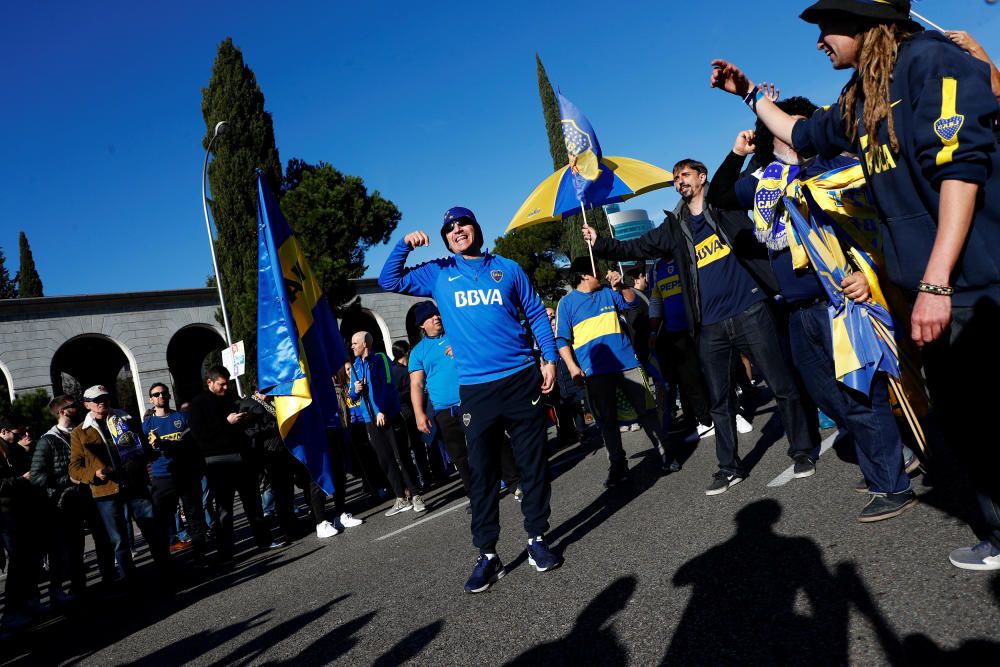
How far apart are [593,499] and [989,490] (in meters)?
3.54

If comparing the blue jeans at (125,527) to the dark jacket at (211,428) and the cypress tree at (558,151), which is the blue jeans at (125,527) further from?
the cypress tree at (558,151)

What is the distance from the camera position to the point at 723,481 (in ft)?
16.5

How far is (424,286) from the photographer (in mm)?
4500

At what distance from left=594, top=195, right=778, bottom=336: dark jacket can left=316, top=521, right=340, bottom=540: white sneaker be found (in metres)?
4.06

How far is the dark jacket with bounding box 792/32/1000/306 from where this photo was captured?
2270mm

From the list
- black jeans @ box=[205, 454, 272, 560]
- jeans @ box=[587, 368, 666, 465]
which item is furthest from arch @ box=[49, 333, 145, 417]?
jeans @ box=[587, 368, 666, 465]

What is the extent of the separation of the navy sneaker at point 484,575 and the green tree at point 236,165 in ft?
75.0

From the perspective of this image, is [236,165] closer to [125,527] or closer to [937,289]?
[125,527]

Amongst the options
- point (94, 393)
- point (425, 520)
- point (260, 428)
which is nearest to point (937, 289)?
point (425, 520)

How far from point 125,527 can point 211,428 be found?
3.85 ft

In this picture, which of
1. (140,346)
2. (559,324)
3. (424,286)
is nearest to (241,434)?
(559,324)

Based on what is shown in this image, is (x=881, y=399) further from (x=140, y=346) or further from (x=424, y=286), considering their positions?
(x=140, y=346)

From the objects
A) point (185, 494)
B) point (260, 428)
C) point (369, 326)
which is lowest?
point (185, 494)

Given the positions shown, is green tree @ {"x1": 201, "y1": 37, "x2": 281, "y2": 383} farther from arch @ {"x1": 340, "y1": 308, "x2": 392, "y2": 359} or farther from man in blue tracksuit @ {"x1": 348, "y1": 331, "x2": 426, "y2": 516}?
man in blue tracksuit @ {"x1": 348, "y1": 331, "x2": 426, "y2": 516}
